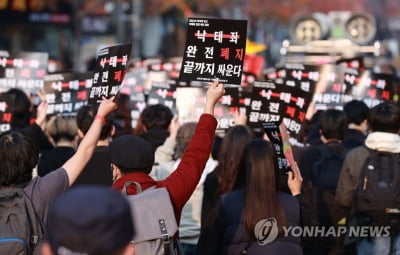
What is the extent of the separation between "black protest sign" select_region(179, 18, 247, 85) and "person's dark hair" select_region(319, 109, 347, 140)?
7.68 feet

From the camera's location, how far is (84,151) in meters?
4.93

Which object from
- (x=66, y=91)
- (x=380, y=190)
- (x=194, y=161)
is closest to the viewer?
(x=194, y=161)

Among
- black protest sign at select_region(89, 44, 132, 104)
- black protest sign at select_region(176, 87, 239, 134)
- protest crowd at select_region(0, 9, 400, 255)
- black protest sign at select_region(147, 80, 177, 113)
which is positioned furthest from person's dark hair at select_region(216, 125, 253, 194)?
black protest sign at select_region(147, 80, 177, 113)

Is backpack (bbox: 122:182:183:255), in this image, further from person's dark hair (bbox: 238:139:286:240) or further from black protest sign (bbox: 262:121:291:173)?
black protest sign (bbox: 262:121:291:173)

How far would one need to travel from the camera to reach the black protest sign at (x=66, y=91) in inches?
375

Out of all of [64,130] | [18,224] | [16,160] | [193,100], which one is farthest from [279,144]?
[193,100]

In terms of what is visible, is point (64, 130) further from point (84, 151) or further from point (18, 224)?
point (18, 224)

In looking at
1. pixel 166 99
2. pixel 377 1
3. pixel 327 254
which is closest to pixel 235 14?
pixel 377 1

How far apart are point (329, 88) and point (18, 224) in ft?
21.1

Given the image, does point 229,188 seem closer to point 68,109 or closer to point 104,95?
point 104,95

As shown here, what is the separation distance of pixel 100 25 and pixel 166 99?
28731 mm

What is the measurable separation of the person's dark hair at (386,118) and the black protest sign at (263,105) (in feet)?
2.98

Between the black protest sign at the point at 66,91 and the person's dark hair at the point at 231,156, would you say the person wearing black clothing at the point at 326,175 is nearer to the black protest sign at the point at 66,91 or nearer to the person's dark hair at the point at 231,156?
the person's dark hair at the point at 231,156

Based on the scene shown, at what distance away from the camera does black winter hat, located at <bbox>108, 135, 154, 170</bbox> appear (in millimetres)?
4801
